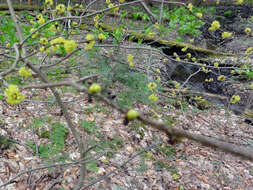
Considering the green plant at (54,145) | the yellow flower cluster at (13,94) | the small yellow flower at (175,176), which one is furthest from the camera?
the small yellow flower at (175,176)

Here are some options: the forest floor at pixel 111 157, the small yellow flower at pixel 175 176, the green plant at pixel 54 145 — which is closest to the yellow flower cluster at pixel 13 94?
the forest floor at pixel 111 157

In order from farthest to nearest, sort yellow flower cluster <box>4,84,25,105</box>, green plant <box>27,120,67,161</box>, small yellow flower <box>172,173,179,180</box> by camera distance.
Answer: small yellow flower <box>172,173,179,180</box> → green plant <box>27,120,67,161</box> → yellow flower cluster <box>4,84,25,105</box>

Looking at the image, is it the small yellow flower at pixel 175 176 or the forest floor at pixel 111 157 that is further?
the small yellow flower at pixel 175 176

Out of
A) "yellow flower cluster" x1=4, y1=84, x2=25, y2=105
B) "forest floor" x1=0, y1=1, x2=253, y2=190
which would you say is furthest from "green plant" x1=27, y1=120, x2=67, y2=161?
"yellow flower cluster" x1=4, y1=84, x2=25, y2=105

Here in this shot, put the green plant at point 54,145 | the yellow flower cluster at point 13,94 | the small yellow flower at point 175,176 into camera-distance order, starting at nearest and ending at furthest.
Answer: the yellow flower cluster at point 13,94
the green plant at point 54,145
the small yellow flower at point 175,176

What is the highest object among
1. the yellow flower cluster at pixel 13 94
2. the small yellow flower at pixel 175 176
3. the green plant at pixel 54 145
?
the yellow flower cluster at pixel 13 94

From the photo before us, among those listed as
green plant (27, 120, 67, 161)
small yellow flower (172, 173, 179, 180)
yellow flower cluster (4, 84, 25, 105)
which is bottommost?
small yellow flower (172, 173, 179, 180)

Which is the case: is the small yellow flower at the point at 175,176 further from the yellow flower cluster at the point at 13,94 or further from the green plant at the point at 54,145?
the yellow flower cluster at the point at 13,94

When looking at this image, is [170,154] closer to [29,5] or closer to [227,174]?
[227,174]

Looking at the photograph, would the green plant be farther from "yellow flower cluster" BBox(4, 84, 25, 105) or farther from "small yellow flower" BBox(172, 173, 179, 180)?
"small yellow flower" BBox(172, 173, 179, 180)

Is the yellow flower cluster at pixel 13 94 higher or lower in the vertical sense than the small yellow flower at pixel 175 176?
higher

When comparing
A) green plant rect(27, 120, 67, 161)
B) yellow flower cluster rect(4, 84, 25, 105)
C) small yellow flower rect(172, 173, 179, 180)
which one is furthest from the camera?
small yellow flower rect(172, 173, 179, 180)

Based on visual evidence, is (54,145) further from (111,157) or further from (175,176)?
(175,176)

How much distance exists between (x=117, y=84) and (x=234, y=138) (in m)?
2.98
